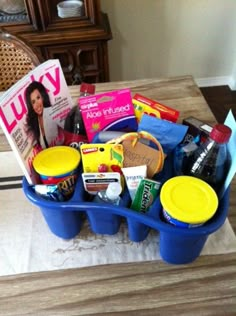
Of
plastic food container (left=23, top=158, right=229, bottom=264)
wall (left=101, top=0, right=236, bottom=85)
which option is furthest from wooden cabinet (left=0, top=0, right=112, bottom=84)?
plastic food container (left=23, top=158, right=229, bottom=264)

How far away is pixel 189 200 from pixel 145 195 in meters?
0.08

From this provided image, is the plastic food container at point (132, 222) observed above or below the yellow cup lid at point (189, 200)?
below

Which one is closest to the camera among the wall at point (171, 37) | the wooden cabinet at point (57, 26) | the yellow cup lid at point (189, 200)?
the yellow cup lid at point (189, 200)

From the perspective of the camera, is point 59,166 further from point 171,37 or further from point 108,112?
point 171,37

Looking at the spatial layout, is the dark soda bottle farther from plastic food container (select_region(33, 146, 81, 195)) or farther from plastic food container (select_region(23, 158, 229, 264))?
plastic food container (select_region(33, 146, 81, 195))

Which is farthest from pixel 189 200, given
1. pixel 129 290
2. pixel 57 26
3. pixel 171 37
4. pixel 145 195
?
pixel 171 37

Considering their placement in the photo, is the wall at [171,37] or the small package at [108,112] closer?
the small package at [108,112]

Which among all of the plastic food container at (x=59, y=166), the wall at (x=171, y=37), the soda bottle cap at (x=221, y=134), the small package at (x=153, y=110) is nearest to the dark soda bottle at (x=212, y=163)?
the soda bottle cap at (x=221, y=134)

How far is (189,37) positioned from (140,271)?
1.80 m

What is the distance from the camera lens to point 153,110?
62 cm

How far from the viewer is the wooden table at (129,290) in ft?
1.59

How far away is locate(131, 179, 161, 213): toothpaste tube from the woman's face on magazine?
0.24m

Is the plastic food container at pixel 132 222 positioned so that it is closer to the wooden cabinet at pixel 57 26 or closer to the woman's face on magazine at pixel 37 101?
the woman's face on magazine at pixel 37 101

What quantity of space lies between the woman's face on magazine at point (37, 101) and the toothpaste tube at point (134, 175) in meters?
0.20
